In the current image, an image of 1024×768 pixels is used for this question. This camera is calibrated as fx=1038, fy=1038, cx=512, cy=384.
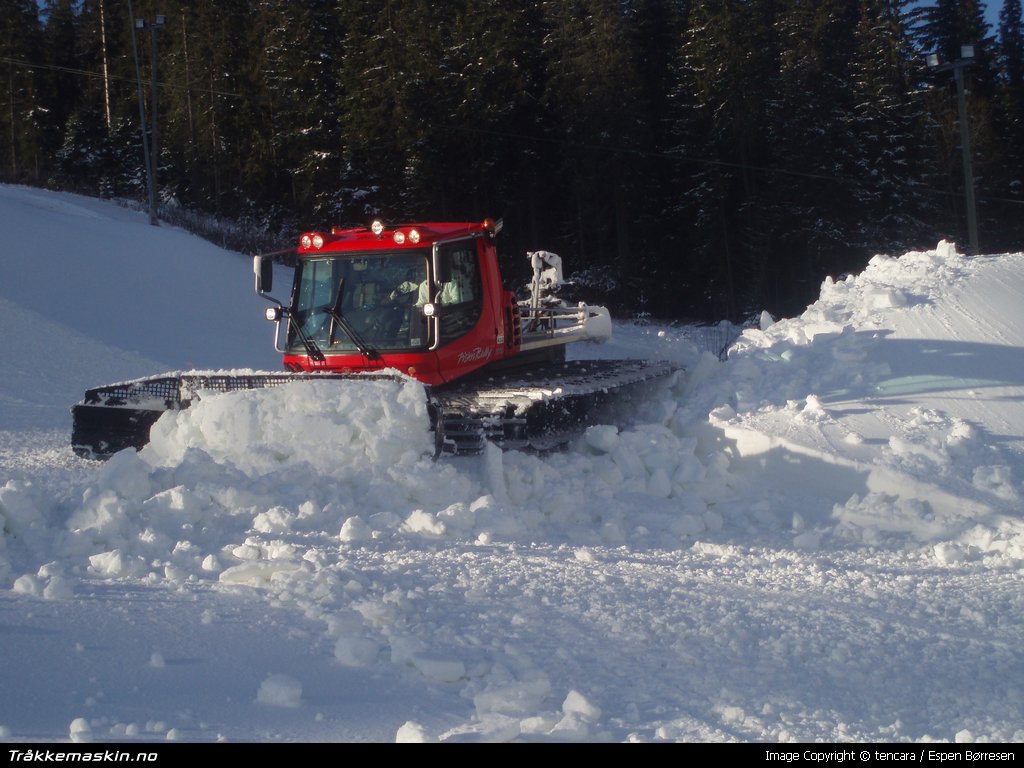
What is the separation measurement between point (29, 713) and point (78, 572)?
6.11ft

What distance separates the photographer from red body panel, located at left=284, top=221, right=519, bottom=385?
8.77 meters

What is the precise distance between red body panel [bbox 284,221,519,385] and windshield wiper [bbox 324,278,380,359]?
0.16 ft

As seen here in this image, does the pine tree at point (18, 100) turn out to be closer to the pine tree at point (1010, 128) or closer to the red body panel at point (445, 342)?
the pine tree at point (1010, 128)

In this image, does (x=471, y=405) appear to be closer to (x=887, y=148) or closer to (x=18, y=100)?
(x=887, y=148)

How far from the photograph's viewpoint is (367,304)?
902 centimetres

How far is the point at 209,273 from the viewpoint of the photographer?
2208cm

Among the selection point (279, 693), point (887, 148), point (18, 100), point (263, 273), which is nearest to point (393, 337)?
point (263, 273)

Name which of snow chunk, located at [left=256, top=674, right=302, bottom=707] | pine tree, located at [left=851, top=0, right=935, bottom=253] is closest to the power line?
pine tree, located at [left=851, top=0, right=935, bottom=253]

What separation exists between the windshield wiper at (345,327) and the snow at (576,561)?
1089 millimetres

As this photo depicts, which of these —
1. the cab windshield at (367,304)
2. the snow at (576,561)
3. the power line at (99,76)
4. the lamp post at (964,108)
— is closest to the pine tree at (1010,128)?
the lamp post at (964,108)

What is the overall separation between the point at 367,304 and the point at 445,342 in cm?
78

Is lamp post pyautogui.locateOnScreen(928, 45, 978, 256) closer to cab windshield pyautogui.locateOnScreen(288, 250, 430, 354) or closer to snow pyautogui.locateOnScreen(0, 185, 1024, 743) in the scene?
snow pyautogui.locateOnScreen(0, 185, 1024, 743)
